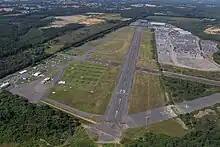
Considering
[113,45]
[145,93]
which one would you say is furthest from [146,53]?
[145,93]

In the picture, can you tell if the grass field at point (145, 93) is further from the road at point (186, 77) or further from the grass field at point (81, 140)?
the grass field at point (81, 140)

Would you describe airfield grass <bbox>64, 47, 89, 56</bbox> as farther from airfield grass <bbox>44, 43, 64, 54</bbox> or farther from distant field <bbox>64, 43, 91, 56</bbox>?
airfield grass <bbox>44, 43, 64, 54</bbox>

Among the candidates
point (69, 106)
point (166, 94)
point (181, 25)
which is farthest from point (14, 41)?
point (181, 25)

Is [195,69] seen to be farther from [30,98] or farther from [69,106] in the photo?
[30,98]

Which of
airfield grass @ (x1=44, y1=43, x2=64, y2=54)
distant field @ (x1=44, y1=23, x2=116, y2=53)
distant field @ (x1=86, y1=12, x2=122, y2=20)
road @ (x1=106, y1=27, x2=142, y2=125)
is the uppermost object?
distant field @ (x1=86, y1=12, x2=122, y2=20)

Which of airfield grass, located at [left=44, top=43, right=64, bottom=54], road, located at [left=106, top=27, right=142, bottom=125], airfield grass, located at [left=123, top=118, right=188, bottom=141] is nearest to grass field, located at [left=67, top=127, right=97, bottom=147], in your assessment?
airfield grass, located at [left=123, top=118, right=188, bottom=141]

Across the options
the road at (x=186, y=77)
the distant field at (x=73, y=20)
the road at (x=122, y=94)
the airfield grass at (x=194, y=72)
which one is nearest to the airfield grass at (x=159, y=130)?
the road at (x=122, y=94)
